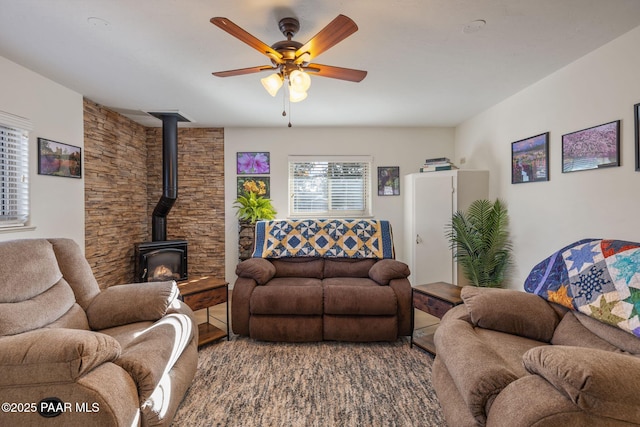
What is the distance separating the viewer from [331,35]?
62.0 inches

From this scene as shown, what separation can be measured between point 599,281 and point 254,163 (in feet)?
13.2

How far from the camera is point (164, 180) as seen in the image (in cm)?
389

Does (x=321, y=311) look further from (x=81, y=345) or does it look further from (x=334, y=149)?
(x=334, y=149)

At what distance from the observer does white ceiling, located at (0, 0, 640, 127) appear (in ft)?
5.78

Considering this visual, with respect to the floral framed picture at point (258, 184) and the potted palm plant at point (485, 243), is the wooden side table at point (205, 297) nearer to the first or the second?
the floral framed picture at point (258, 184)

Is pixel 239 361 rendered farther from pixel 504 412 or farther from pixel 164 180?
pixel 164 180

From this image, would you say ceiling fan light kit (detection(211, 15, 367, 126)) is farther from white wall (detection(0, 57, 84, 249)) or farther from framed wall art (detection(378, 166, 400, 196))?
framed wall art (detection(378, 166, 400, 196))

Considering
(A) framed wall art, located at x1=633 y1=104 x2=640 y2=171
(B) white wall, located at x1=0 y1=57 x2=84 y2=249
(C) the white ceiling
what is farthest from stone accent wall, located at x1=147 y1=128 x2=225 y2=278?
(A) framed wall art, located at x1=633 y1=104 x2=640 y2=171

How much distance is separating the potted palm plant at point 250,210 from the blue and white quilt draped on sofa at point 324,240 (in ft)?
2.20

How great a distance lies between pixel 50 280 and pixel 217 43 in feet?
6.20

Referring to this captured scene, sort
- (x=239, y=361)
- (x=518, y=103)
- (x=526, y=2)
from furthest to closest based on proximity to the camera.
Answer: (x=518, y=103), (x=239, y=361), (x=526, y=2)

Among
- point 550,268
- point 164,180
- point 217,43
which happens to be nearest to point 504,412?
point 550,268

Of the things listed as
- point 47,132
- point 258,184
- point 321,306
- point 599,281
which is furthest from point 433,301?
point 47,132

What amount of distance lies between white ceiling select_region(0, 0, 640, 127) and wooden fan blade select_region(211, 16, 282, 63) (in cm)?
27
